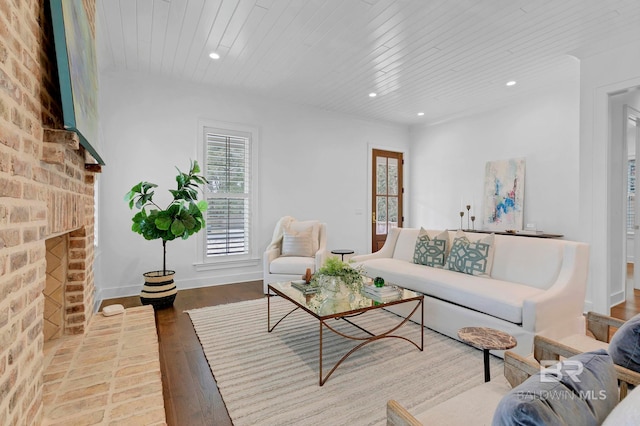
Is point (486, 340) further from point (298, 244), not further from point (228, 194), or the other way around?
point (228, 194)

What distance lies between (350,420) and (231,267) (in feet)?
11.2

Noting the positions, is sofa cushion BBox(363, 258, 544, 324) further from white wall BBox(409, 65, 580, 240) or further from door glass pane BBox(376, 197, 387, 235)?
door glass pane BBox(376, 197, 387, 235)

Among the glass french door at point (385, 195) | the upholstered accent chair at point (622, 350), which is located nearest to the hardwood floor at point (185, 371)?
the upholstered accent chair at point (622, 350)

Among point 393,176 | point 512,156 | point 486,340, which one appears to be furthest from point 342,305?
point 393,176

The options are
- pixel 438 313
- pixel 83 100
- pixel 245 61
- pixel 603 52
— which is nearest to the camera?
pixel 83 100

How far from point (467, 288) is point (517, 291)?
374 millimetres

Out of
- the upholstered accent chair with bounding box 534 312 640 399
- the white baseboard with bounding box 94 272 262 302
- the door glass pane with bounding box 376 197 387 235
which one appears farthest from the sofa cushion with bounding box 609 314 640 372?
the door glass pane with bounding box 376 197 387 235

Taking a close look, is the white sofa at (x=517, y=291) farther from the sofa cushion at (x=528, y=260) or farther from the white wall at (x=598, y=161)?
the white wall at (x=598, y=161)

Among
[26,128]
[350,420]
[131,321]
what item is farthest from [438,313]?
[26,128]

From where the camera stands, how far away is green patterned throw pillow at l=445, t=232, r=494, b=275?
3.04 metres

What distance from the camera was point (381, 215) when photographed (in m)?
6.39

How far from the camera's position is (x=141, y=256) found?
13.6 ft

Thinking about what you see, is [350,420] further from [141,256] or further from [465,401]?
[141,256]

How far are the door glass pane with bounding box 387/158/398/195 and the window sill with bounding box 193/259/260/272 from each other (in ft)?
10.6
